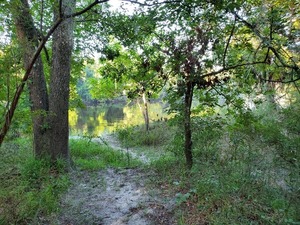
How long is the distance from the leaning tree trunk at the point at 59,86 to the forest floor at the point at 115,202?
830 millimetres

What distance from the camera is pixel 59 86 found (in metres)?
5.44

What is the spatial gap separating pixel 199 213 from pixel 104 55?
4.33m

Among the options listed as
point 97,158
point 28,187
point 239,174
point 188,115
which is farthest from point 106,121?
point 239,174

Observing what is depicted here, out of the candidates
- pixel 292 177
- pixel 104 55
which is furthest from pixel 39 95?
pixel 292 177

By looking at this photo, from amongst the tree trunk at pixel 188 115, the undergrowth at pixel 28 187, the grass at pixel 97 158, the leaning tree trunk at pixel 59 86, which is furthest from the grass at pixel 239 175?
the leaning tree trunk at pixel 59 86

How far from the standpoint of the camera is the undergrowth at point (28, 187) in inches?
123

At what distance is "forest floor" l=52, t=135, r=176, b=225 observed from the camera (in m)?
3.32

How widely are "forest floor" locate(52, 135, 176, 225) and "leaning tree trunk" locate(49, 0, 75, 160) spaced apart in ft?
2.72

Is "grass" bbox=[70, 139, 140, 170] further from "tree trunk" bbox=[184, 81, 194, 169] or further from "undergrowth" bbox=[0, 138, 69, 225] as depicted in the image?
"tree trunk" bbox=[184, 81, 194, 169]

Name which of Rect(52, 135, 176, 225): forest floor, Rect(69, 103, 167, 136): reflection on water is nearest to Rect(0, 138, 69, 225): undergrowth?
Rect(52, 135, 176, 225): forest floor

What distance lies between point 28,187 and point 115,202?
1600 mm

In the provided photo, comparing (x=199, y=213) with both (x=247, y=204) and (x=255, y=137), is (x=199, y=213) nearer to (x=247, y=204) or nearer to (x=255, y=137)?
(x=247, y=204)

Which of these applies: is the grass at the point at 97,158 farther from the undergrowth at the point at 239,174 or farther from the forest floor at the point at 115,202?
the undergrowth at the point at 239,174

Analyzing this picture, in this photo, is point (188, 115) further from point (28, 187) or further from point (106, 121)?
point (106, 121)
